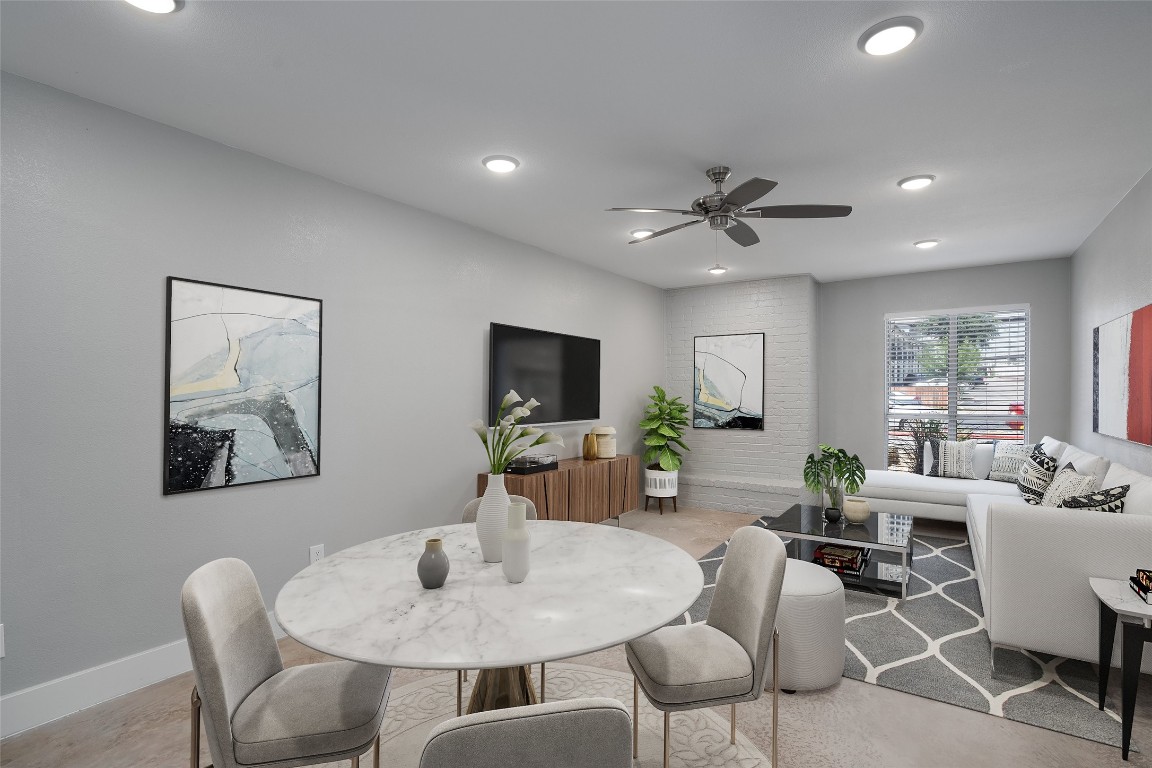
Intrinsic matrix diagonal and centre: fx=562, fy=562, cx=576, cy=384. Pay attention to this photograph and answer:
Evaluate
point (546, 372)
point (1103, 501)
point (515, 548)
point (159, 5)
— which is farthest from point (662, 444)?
point (159, 5)

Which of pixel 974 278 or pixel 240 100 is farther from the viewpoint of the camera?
pixel 974 278

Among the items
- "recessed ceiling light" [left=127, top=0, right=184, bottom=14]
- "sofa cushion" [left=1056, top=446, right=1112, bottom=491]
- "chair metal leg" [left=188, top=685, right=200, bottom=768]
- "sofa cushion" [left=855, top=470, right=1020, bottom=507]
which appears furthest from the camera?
"sofa cushion" [left=855, top=470, right=1020, bottom=507]

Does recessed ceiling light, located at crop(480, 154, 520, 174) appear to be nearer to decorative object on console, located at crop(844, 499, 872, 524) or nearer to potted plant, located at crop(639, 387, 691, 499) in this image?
decorative object on console, located at crop(844, 499, 872, 524)

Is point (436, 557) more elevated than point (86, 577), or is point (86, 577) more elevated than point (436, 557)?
point (436, 557)

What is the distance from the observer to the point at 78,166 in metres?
2.28

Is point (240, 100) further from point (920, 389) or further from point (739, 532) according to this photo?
point (920, 389)

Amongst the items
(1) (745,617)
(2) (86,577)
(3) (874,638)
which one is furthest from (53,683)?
(3) (874,638)

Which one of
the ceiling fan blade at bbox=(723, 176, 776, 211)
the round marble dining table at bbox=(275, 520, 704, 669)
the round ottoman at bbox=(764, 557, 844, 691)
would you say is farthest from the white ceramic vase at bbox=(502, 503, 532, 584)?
the ceiling fan blade at bbox=(723, 176, 776, 211)

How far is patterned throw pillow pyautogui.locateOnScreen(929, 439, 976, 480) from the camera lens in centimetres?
517

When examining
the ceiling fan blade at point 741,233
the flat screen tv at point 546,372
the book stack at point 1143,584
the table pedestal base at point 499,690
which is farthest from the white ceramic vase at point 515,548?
the flat screen tv at point 546,372

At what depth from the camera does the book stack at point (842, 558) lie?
3699 mm

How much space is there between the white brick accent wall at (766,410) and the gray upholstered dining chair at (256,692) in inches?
193

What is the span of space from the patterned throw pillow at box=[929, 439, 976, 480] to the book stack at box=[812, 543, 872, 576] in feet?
6.24

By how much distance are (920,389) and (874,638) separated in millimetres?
3773
